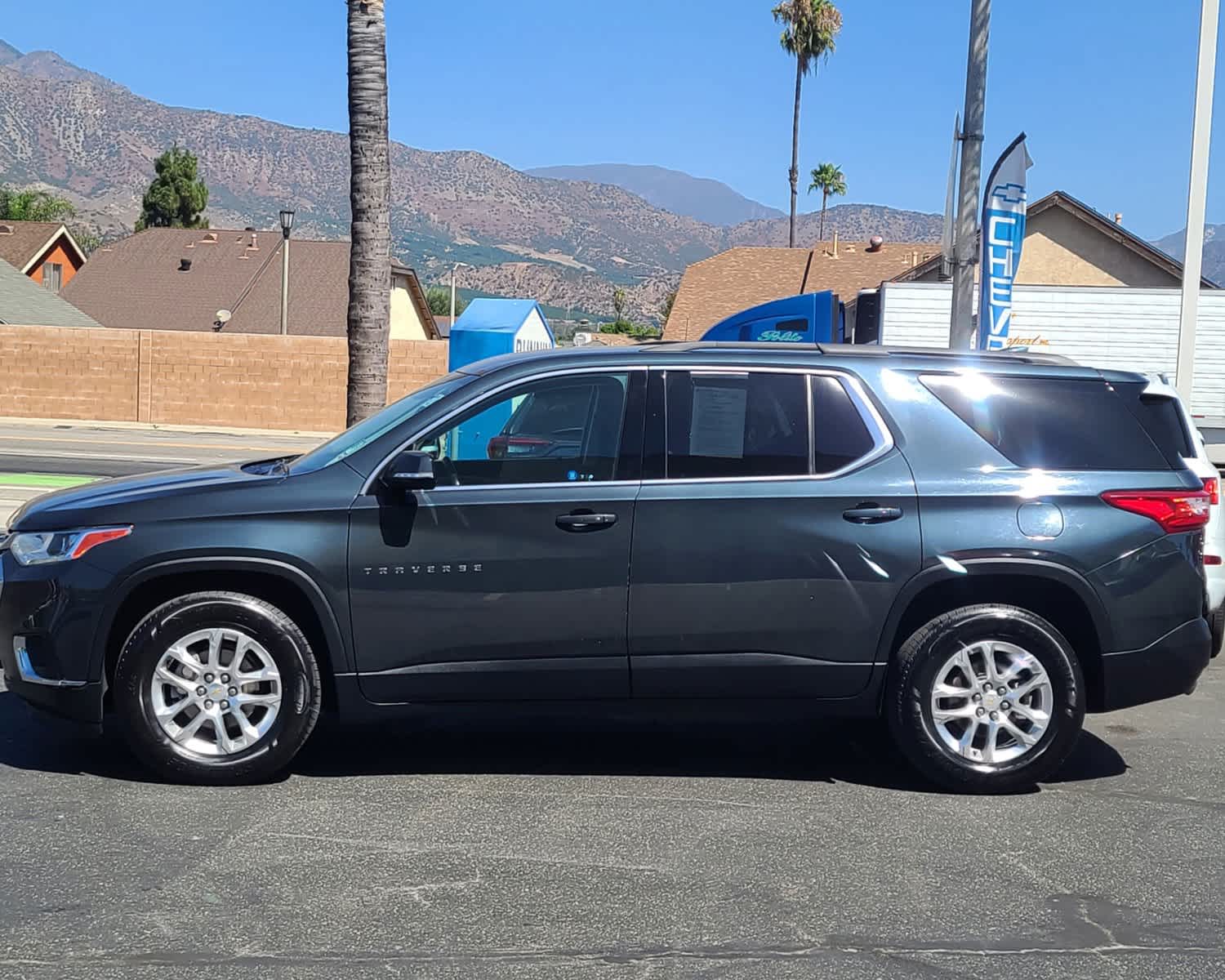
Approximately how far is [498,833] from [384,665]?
2.84ft

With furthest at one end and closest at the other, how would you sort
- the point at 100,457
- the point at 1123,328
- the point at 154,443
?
the point at 154,443
the point at 100,457
the point at 1123,328

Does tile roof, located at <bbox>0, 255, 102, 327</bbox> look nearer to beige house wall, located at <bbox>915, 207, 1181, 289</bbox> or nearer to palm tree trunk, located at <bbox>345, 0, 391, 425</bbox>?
beige house wall, located at <bbox>915, 207, 1181, 289</bbox>

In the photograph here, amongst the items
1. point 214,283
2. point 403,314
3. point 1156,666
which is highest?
point 214,283

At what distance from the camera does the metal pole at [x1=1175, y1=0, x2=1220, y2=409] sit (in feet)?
43.4

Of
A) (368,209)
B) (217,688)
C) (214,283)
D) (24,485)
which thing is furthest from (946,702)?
(214,283)

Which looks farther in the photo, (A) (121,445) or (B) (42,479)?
(A) (121,445)

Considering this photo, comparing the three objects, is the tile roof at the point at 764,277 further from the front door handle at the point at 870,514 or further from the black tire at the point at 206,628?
the black tire at the point at 206,628

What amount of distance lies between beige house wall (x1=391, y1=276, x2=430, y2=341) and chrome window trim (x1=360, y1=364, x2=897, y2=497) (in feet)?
145

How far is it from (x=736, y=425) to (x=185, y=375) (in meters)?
31.0

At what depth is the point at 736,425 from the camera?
596cm

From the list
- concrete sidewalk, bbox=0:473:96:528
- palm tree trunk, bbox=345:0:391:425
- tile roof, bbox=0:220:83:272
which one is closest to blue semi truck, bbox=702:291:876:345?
palm tree trunk, bbox=345:0:391:425

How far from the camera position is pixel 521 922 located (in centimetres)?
444

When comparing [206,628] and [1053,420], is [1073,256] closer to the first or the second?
[1053,420]

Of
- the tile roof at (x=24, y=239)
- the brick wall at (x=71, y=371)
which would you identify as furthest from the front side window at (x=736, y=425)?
the tile roof at (x=24, y=239)
